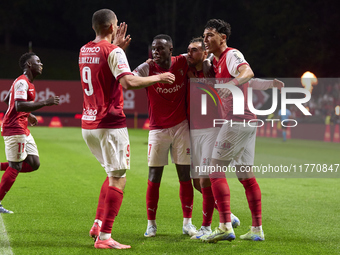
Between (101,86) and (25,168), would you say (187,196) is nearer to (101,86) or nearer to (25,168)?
(101,86)

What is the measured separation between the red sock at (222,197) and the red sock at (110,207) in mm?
1061

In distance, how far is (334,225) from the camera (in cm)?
690

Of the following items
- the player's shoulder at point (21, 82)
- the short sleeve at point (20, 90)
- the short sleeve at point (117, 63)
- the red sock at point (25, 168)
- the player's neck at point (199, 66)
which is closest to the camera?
the short sleeve at point (117, 63)

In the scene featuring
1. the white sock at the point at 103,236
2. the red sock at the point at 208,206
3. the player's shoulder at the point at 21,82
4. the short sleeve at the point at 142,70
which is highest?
the short sleeve at the point at 142,70

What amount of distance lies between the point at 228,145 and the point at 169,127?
868 mm

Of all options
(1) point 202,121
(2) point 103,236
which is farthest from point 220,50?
(2) point 103,236

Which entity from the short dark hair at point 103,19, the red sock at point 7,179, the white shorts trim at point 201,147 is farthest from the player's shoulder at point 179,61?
the red sock at point 7,179

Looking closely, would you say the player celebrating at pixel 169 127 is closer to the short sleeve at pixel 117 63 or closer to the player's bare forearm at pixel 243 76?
the short sleeve at pixel 117 63

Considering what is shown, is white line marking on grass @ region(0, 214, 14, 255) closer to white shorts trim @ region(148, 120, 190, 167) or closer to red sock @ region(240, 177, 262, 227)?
white shorts trim @ region(148, 120, 190, 167)

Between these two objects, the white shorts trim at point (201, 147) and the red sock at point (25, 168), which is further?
the red sock at point (25, 168)

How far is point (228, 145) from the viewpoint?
575 cm

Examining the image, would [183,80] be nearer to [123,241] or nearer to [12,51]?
[123,241]

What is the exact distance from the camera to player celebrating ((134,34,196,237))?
6.23 m

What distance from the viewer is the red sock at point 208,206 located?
6184 mm
